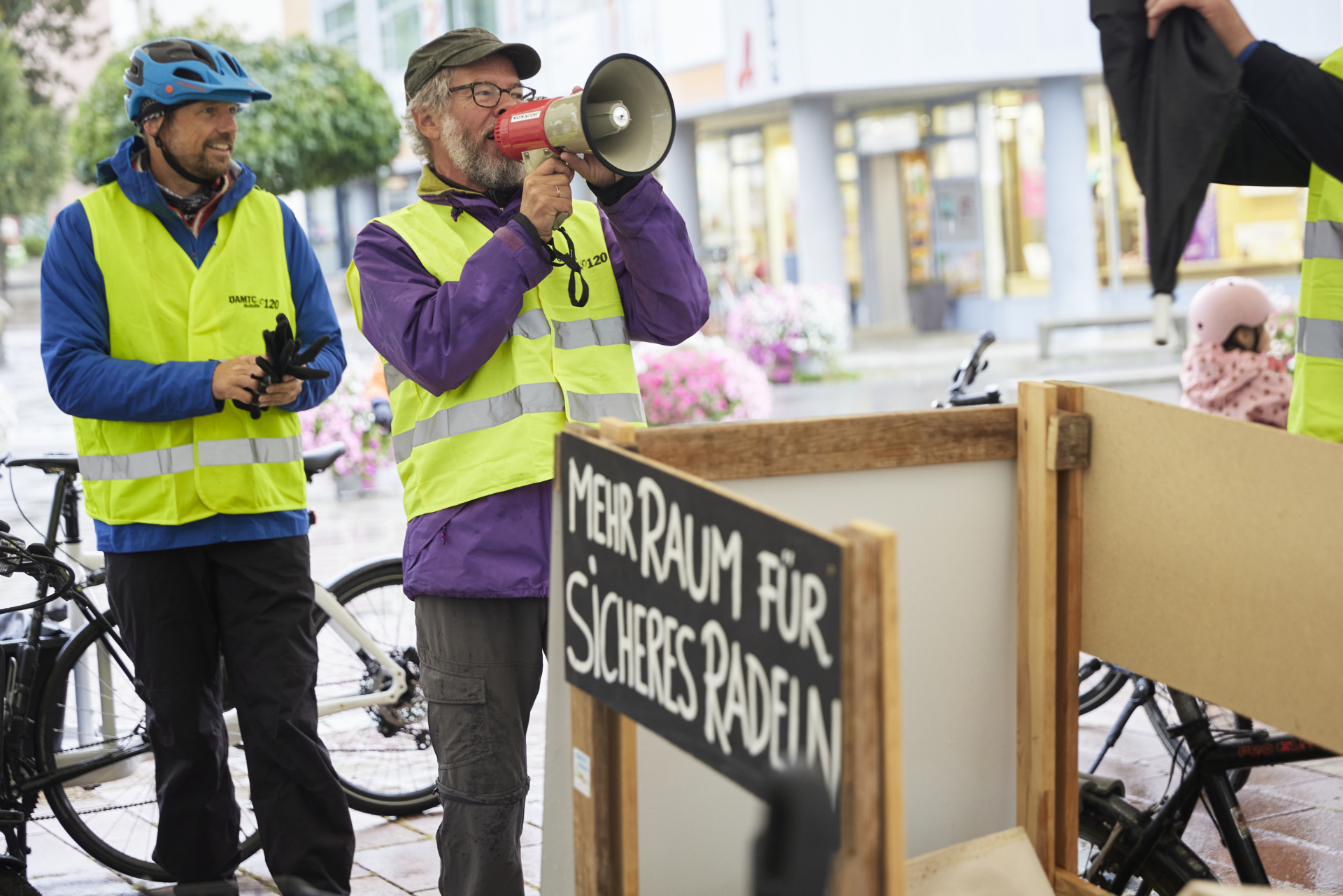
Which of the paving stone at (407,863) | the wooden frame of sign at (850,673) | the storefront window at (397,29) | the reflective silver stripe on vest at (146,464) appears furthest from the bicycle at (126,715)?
the storefront window at (397,29)

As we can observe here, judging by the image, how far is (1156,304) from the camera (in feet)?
7.14

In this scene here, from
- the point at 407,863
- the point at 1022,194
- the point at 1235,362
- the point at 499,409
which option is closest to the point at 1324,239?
the point at 499,409

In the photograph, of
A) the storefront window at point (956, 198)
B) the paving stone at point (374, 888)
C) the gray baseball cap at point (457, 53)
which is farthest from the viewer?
the storefront window at point (956, 198)

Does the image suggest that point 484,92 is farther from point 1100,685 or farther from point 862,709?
point 1100,685

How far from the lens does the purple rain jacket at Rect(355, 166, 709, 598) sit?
2.60m

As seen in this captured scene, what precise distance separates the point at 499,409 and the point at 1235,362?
281cm

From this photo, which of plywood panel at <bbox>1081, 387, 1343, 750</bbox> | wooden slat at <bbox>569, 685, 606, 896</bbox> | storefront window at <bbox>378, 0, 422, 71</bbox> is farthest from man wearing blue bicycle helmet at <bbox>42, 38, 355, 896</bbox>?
storefront window at <bbox>378, 0, 422, 71</bbox>

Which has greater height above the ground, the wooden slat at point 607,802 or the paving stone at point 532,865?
the wooden slat at point 607,802

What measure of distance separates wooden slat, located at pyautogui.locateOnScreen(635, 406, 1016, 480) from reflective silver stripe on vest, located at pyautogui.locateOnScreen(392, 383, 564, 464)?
574 mm

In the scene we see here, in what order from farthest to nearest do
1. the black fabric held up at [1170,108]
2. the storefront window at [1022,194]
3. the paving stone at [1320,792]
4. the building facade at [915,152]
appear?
the storefront window at [1022,194] → the building facade at [915,152] → the paving stone at [1320,792] → the black fabric held up at [1170,108]

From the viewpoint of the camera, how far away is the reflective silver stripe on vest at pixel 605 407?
2729 millimetres

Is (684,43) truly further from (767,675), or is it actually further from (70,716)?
(767,675)

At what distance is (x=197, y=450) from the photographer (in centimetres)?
333

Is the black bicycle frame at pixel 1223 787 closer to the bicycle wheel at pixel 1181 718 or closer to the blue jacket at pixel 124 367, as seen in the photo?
the bicycle wheel at pixel 1181 718
